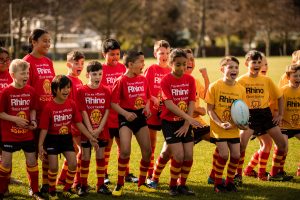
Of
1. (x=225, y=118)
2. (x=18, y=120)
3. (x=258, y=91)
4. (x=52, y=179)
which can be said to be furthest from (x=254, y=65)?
(x=18, y=120)

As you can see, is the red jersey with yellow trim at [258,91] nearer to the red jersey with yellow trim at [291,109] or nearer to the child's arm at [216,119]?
the red jersey with yellow trim at [291,109]

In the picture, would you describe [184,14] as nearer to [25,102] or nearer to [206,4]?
[206,4]

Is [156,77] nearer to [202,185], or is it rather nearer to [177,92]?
[177,92]

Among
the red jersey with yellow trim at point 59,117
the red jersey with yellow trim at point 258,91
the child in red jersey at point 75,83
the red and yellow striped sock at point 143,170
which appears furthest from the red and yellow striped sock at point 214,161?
the red jersey with yellow trim at point 59,117

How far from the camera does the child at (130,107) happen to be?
6887 mm

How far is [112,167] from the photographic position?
347 inches

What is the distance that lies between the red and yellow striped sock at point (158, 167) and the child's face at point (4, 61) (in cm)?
275

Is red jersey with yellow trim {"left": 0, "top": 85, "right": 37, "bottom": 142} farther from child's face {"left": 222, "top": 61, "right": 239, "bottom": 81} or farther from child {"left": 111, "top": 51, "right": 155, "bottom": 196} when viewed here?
child's face {"left": 222, "top": 61, "right": 239, "bottom": 81}

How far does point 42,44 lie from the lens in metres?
6.96

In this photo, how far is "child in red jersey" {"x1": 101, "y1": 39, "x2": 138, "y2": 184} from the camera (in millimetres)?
7519

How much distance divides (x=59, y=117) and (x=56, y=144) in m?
0.39

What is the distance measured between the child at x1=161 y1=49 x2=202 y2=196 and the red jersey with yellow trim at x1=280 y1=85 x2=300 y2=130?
201cm

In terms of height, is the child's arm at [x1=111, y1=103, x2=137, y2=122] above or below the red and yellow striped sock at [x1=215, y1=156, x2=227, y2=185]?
above

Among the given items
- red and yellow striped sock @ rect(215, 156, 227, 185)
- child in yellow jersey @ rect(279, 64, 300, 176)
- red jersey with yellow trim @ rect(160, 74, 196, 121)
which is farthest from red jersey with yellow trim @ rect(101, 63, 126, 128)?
child in yellow jersey @ rect(279, 64, 300, 176)
